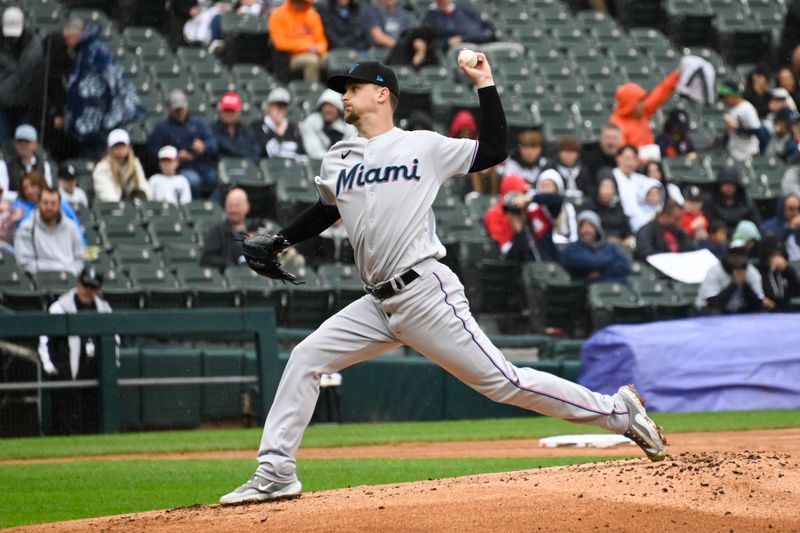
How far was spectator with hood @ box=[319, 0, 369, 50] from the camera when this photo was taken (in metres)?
17.5

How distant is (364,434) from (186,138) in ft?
15.1

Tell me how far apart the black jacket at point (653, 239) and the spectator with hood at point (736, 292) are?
0.88 metres

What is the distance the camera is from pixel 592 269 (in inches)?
571

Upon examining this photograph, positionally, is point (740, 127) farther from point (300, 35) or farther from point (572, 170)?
point (300, 35)

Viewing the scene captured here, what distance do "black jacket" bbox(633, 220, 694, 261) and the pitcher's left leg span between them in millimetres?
9128

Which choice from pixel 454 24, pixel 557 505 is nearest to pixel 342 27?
pixel 454 24

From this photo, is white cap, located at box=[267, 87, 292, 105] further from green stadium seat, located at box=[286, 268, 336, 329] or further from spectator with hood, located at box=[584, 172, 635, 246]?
spectator with hood, located at box=[584, 172, 635, 246]

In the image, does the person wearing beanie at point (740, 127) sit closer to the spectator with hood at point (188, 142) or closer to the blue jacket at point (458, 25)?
the blue jacket at point (458, 25)

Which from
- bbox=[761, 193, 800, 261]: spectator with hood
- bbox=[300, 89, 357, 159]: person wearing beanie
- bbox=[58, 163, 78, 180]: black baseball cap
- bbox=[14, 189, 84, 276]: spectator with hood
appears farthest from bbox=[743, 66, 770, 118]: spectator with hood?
bbox=[14, 189, 84, 276]: spectator with hood

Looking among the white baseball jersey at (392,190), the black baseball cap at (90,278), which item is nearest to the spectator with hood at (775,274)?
the black baseball cap at (90,278)

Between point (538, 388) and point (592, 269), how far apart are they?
849 centimetres

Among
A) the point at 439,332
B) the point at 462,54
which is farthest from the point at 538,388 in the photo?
the point at 462,54

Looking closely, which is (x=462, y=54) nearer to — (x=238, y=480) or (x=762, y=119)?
(x=238, y=480)

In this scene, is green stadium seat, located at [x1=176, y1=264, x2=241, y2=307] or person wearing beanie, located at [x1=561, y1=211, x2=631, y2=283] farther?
person wearing beanie, located at [x1=561, y1=211, x2=631, y2=283]
